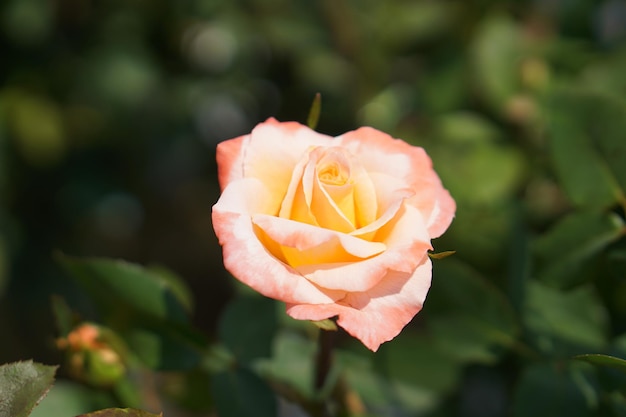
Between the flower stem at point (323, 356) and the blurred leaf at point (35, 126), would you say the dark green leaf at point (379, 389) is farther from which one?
the blurred leaf at point (35, 126)

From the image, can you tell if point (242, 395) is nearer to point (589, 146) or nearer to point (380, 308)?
point (380, 308)

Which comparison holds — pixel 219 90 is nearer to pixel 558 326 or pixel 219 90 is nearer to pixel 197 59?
pixel 197 59

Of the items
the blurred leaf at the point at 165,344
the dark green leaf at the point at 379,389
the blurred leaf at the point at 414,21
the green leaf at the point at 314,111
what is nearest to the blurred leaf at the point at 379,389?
the dark green leaf at the point at 379,389

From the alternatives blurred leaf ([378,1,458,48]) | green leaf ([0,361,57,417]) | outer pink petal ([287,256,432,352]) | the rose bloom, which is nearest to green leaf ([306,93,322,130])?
the rose bloom

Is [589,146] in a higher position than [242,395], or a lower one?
higher

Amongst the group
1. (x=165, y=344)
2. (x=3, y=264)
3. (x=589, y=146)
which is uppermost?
(x=589, y=146)

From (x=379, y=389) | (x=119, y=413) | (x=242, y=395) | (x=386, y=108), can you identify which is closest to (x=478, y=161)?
(x=386, y=108)
